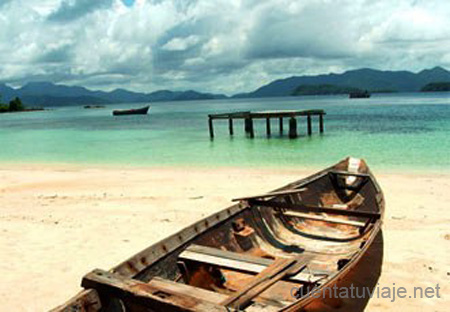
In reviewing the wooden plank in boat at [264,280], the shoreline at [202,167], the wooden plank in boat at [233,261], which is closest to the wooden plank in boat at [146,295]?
the wooden plank in boat at [264,280]

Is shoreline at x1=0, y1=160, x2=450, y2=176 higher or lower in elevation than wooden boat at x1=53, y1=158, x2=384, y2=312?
lower

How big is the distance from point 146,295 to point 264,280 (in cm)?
140

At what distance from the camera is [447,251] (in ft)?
24.2

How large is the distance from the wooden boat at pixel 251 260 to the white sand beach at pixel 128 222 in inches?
41.2

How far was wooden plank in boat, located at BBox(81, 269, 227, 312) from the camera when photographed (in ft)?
10.4

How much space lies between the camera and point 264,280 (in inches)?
166

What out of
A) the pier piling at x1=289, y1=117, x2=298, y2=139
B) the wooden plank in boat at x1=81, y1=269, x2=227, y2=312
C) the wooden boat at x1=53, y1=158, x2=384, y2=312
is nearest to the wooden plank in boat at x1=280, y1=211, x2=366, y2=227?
the wooden boat at x1=53, y1=158, x2=384, y2=312

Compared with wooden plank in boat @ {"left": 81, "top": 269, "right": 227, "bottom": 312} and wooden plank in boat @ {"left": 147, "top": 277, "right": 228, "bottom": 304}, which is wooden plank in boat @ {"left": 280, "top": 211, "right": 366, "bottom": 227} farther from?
wooden plank in boat @ {"left": 81, "top": 269, "right": 227, "bottom": 312}

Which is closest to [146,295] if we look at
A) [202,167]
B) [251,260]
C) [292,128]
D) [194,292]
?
[194,292]

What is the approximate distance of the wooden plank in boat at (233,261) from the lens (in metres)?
4.69

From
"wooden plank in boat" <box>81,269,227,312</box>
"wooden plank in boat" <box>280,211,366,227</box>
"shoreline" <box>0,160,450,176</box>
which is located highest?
"wooden plank in boat" <box>81,269,227,312</box>

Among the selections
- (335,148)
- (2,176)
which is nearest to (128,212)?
(2,176)

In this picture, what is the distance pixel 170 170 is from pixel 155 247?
15245 millimetres

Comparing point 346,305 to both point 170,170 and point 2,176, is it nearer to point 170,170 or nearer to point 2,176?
point 170,170
